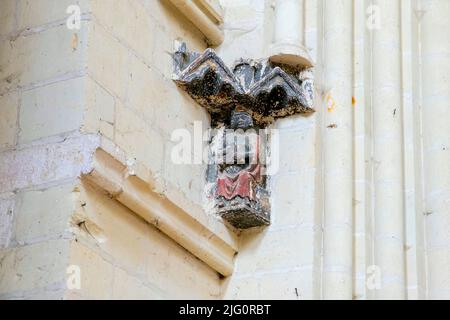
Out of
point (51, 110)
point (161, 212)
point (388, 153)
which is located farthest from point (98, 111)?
point (388, 153)

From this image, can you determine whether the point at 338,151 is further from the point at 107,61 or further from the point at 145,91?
the point at 107,61

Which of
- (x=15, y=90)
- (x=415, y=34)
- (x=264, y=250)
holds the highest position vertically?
(x=415, y=34)

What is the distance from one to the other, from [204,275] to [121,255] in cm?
44

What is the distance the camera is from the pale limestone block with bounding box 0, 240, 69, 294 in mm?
3180

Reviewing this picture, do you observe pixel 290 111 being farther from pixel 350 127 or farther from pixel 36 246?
pixel 36 246

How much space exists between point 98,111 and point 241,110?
0.62 m

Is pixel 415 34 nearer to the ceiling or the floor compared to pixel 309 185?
nearer to the ceiling

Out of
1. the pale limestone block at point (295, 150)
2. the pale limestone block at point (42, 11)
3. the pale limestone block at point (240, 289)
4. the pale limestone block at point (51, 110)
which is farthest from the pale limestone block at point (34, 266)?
the pale limestone block at point (295, 150)

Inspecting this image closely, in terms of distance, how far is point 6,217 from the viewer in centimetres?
335

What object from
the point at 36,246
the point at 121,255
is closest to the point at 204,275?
the point at 121,255

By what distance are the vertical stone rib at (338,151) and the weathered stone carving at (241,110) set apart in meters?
0.08

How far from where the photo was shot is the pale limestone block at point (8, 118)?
3.45 metres

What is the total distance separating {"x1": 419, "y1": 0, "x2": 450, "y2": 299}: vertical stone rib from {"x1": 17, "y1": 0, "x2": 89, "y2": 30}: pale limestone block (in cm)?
110

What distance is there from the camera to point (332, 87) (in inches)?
155
